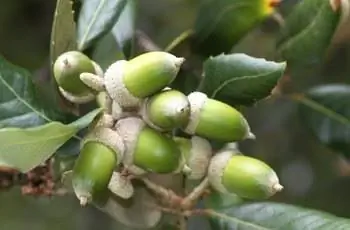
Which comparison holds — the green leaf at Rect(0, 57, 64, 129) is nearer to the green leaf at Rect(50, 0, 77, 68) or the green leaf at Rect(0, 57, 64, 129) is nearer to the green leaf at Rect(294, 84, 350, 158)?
the green leaf at Rect(50, 0, 77, 68)

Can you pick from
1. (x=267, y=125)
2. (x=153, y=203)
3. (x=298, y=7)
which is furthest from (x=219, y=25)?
A: (x=267, y=125)

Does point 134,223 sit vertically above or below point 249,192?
below

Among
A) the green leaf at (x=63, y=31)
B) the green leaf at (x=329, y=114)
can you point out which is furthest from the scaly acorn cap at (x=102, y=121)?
the green leaf at (x=329, y=114)

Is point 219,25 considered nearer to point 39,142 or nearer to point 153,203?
point 153,203

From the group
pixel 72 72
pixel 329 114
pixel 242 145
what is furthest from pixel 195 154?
pixel 242 145

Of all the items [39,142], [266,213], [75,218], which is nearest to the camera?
[39,142]

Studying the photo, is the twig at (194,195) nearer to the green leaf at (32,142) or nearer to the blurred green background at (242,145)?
the green leaf at (32,142)

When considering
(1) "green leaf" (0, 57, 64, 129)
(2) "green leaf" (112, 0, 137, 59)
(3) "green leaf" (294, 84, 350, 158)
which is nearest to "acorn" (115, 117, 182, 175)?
(1) "green leaf" (0, 57, 64, 129)
